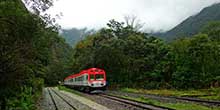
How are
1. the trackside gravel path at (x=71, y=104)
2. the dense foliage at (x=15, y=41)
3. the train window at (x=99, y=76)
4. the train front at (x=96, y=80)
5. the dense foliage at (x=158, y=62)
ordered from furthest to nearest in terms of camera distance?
the dense foliage at (x=158, y=62) < the train window at (x=99, y=76) < the train front at (x=96, y=80) < the trackside gravel path at (x=71, y=104) < the dense foliage at (x=15, y=41)

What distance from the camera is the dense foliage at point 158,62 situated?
43.2m

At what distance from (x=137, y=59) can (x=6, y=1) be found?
45.5 meters

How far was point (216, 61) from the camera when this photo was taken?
43.8 metres

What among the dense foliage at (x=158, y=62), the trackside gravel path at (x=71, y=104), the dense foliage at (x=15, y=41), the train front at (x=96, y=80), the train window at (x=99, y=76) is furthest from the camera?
the dense foliage at (x=158, y=62)

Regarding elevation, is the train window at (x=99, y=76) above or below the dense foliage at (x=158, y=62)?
below

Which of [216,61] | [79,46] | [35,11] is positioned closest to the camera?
[35,11]

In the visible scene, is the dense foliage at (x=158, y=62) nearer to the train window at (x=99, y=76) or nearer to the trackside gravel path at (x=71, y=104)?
the train window at (x=99, y=76)

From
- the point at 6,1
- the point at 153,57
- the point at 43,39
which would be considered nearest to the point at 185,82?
the point at 153,57

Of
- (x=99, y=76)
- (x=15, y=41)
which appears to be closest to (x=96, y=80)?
(x=99, y=76)

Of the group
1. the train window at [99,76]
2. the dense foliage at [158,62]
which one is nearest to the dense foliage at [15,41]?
the train window at [99,76]

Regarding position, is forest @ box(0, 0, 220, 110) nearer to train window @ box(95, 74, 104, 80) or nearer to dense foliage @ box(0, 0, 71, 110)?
dense foliage @ box(0, 0, 71, 110)

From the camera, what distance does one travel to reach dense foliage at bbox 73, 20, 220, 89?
43250 millimetres

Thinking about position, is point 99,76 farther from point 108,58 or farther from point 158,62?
point 158,62

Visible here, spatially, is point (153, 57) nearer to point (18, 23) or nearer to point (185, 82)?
point (185, 82)
